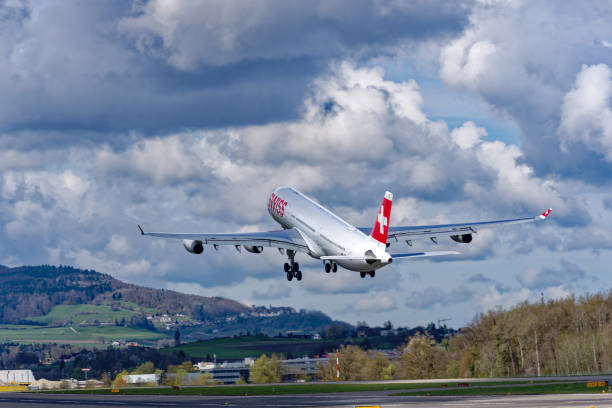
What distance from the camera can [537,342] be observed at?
16725cm

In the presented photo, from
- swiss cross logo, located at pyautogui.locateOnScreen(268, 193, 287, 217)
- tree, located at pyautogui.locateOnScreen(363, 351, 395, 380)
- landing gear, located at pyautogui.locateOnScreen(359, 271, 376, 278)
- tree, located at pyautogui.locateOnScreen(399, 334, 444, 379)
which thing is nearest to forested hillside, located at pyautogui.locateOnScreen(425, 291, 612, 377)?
tree, located at pyautogui.locateOnScreen(399, 334, 444, 379)

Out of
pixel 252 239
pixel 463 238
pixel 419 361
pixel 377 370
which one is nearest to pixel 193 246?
pixel 252 239

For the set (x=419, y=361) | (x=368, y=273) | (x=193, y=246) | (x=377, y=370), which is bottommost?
(x=377, y=370)

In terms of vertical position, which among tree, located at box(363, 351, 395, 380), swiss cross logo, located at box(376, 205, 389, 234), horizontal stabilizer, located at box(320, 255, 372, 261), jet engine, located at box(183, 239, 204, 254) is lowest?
tree, located at box(363, 351, 395, 380)

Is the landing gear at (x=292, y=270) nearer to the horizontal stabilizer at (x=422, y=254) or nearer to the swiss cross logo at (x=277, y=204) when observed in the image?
the swiss cross logo at (x=277, y=204)

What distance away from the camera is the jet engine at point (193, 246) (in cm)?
10425

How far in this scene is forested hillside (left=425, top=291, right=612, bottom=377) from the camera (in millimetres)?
152250

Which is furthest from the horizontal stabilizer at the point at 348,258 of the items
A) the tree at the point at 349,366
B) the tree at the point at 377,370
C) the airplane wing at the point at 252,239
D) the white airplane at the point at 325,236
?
the tree at the point at 377,370

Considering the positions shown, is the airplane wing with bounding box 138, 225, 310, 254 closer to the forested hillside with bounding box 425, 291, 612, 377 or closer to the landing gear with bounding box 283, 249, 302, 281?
the landing gear with bounding box 283, 249, 302, 281

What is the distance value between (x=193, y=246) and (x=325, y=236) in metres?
18.8

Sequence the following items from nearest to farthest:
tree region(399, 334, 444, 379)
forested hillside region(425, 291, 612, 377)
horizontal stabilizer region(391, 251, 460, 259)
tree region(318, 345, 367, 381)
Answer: horizontal stabilizer region(391, 251, 460, 259)
forested hillside region(425, 291, 612, 377)
tree region(399, 334, 444, 379)
tree region(318, 345, 367, 381)

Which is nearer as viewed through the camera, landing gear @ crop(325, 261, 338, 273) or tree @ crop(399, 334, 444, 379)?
landing gear @ crop(325, 261, 338, 273)

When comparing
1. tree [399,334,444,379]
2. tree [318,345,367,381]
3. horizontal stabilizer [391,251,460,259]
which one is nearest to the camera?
horizontal stabilizer [391,251,460,259]

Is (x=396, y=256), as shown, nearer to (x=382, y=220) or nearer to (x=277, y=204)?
(x=382, y=220)
